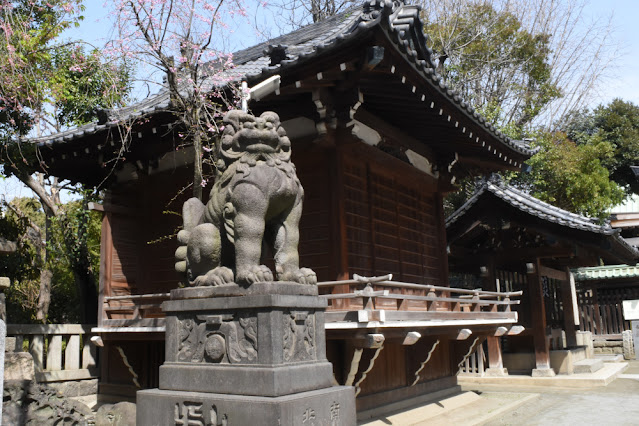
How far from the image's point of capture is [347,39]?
251 inches

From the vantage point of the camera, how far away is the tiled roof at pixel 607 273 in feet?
63.9

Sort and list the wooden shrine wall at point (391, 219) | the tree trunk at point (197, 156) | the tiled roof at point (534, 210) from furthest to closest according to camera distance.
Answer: the tiled roof at point (534, 210), the wooden shrine wall at point (391, 219), the tree trunk at point (197, 156)

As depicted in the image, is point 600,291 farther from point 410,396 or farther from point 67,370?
point 67,370

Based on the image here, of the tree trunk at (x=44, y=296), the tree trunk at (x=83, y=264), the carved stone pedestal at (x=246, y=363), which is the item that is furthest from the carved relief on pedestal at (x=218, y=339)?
the tree trunk at (x=44, y=296)

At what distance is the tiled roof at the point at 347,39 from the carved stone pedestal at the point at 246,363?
3.40 m

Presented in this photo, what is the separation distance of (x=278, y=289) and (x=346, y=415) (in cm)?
123

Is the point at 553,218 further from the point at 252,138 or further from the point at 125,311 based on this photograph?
the point at 252,138

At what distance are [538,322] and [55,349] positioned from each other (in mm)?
10607

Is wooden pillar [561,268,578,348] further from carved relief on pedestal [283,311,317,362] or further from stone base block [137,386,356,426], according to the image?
carved relief on pedestal [283,311,317,362]

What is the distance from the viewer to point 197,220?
5.22 m

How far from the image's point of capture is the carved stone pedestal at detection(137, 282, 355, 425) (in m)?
3.99

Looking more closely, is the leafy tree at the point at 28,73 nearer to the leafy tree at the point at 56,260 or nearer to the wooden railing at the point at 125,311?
the leafy tree at the point at 56,260

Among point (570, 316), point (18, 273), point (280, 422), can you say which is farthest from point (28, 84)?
point (570, 316)

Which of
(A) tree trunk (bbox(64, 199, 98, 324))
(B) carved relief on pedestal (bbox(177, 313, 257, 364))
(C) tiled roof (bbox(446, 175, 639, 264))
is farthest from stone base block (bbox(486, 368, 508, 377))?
(B) carved relief on pedestal (bbox(177, 313, 257, 364))
